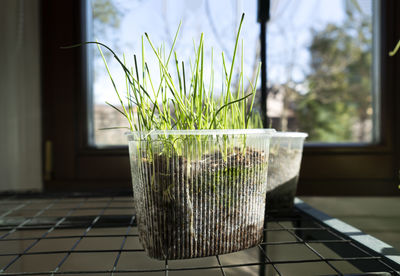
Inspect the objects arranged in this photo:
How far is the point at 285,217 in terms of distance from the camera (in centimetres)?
50

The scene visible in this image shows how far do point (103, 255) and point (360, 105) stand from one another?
698 millimetres

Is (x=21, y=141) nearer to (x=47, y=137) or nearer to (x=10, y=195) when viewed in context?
(x=47, y=137)

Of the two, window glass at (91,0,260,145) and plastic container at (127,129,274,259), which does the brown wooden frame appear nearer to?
window glass at (91,0,260,145)

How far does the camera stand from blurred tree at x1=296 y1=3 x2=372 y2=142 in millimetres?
844

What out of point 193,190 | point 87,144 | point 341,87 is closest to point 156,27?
point 87,144

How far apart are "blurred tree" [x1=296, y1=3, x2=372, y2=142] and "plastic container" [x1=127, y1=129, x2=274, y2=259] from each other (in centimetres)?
56

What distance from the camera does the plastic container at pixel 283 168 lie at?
19.8 inches

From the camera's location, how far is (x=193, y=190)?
32 cm

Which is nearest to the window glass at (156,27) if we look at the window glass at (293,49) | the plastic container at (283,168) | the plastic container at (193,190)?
the window glass at (293,49)

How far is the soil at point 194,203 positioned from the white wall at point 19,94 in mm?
567

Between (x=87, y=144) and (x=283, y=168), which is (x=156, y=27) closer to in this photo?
(x=87, y=144)

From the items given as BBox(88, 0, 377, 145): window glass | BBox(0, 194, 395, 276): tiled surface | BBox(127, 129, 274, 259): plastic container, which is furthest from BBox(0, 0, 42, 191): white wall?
BBox(127, 129, 274, 259): plastic container

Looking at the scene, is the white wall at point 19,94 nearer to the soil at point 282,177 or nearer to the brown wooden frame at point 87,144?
the brown wooden frame at point 87,144

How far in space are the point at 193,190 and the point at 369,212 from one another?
50 centimetres
